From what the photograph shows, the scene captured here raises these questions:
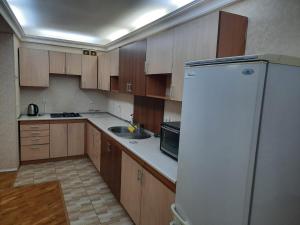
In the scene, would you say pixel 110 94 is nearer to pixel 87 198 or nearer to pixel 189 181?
pixel 87 198

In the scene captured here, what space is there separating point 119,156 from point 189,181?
1.49 meters

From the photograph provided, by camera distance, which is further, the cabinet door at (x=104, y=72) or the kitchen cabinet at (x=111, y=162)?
A: the cabinet door at (x=104, y=72)

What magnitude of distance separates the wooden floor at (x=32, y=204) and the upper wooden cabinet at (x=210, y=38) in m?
2.06

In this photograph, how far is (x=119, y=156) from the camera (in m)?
2.60

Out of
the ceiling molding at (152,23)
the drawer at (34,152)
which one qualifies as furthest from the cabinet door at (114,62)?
the drawer at (34,152)

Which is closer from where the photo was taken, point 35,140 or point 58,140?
point 35,140

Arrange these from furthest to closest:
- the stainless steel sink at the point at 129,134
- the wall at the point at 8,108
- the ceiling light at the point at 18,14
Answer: the wall at the point at 8,108, the stainless steel sink at the point at 129,134, the ceiling light at the point at 18,14

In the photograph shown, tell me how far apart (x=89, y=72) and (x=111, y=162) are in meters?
2.45

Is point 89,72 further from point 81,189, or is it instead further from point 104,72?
point 81,189

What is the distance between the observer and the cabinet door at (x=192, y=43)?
1.60m

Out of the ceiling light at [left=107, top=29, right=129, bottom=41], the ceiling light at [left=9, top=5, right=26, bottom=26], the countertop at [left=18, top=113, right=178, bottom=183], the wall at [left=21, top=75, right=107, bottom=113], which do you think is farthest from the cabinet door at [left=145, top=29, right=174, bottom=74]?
the wall at [left=21, top=75, right=107, bottom=113]

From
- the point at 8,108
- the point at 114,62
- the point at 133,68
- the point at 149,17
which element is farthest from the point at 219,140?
the point at 8,108

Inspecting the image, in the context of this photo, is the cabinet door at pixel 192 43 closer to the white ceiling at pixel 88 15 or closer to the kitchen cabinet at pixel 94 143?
the white ceiling at pixel 88 15

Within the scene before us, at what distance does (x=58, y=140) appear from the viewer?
4172 mm
